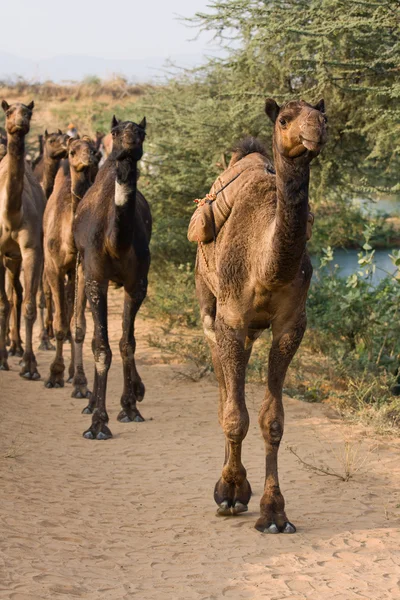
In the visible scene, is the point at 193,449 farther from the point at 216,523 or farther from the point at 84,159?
the point at 84,159

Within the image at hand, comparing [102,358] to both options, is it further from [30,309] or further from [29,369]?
[29,369]

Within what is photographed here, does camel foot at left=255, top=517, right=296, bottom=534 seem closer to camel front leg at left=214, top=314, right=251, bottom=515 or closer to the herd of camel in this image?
the herd of camel

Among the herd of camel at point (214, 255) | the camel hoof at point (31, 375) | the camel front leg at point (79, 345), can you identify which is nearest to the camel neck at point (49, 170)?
the herd of camel at point (214, 255)

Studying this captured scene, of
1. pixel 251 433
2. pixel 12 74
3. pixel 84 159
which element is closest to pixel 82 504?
pixel 251 433

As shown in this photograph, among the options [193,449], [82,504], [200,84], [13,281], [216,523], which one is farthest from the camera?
[200,84]

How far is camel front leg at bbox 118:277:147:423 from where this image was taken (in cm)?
955

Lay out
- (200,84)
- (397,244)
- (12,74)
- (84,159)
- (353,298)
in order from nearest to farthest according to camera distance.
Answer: (84,159) < (353,298) < (200,84) < (397,244) < (12,74)

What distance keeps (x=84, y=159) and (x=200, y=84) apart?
25.1 ft

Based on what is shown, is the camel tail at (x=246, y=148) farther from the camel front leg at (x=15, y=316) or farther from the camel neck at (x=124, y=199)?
the camel front leg at (x=15, y=316)

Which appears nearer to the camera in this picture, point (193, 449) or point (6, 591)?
point (6, 591)

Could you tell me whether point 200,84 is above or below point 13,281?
above

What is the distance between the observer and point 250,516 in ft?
21.7

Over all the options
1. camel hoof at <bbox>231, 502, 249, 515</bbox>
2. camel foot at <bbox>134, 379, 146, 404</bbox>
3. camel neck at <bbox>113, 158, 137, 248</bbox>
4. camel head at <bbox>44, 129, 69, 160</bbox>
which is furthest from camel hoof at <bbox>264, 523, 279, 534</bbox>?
camel head at <bbox>44, 129, 69, 160</bbox>

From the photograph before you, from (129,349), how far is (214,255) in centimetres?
299
